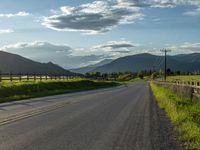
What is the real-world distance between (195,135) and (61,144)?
3377 millimetres

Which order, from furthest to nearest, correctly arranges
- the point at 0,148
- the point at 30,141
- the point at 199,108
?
the point at 199,108 < the point at 30,141 < the point at 0,148

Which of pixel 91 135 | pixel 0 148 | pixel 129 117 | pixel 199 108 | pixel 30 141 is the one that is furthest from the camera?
pixel 199 108

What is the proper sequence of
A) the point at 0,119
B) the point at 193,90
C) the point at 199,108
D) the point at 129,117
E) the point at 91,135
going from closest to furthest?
the point at 91,135, the point at 0,119, the point at 129,117, the point at 199,108, the point at 193,90

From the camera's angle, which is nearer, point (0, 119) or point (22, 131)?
point (22, 131)

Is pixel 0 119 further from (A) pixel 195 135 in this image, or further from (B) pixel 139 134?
(A) pixel 195 135

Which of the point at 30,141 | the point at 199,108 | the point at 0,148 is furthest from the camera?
the point at 199,108

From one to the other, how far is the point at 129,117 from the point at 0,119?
15.8 feet

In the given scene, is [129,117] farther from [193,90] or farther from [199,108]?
[193,90]

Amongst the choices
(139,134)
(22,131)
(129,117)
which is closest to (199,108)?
(129,117)

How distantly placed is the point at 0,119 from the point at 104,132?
4.98 metres

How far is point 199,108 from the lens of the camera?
67.4ft

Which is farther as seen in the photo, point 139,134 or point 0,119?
point 0,119

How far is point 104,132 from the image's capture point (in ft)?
43.8

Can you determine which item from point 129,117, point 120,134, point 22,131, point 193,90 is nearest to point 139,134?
point 120,134
